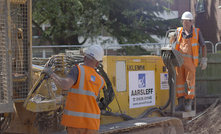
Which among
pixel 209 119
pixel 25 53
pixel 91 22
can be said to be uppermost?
pixel 91 22

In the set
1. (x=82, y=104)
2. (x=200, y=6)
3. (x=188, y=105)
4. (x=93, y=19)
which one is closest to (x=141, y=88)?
(x=188, y=105)

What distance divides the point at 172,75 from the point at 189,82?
1.28 ft

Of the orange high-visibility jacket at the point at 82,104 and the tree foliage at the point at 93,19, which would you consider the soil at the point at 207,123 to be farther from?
the tree foliage at the point at 93,19

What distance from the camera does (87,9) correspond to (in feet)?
61.7

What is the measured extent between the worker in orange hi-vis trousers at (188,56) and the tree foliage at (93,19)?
11240 millimetres

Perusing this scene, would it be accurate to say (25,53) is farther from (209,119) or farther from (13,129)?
(209,119)

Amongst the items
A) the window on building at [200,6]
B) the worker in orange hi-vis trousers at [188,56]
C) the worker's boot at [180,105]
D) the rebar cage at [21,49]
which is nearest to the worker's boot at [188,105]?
the worker in orange hi-vis trousers at [188,56]

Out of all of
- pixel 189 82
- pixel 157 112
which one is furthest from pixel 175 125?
pixel 189 82

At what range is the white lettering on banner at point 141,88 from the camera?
6109 millimetres

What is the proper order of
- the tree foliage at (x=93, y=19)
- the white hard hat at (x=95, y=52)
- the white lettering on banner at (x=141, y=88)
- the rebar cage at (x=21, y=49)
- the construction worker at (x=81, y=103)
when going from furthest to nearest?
the tree foliage at (x=93, y=19) < the white lettering on banner at (x=141, y=88) < the rebar cage at (x=21, y=49) < the white hard hat at (x=95, y=52) < the construction worker at (x=81, y=103)

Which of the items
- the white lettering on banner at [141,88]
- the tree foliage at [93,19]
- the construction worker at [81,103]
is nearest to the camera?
the construction worker at [81,103]

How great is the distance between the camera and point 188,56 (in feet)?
22.1

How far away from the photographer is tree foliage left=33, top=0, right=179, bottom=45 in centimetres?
1798

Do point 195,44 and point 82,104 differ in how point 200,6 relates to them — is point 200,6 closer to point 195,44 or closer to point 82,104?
point 195,44
